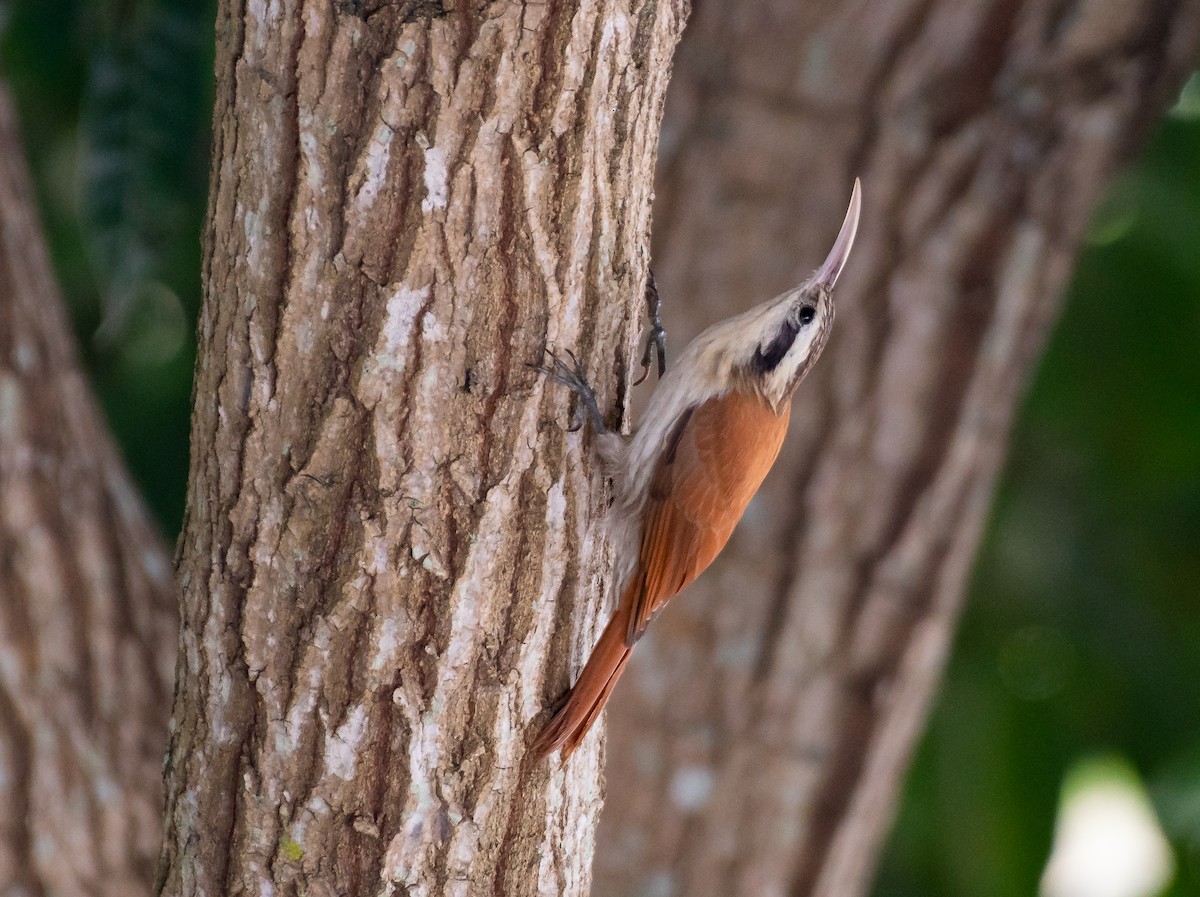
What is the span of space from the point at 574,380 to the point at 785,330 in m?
1.08

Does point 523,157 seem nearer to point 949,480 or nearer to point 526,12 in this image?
point 526,12

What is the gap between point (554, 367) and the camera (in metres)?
1.93

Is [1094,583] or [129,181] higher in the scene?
[129,181]

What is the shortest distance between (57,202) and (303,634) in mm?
3026

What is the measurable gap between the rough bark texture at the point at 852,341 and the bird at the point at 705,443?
45 cm

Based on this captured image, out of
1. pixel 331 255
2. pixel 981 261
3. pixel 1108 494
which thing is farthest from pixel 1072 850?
pixel 331 255

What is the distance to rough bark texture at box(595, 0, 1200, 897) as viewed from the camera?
3.20 meters

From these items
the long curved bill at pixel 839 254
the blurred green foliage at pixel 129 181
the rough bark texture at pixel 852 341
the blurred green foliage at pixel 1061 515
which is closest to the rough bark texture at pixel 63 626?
the blurred green foliage at pixel 129 181

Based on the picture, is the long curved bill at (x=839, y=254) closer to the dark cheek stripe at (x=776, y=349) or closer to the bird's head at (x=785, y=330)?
the bird's head at (x=785, y=330)

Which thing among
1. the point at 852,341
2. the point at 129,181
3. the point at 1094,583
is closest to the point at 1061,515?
the point at 1094,583

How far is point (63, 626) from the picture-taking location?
277 cm

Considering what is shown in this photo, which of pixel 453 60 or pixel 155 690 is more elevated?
pixel 453 60

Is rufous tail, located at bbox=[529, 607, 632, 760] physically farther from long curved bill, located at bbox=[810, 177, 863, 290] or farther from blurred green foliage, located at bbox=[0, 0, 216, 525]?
blurred green foliage, located at bbox=[0, 0, 216, 525]

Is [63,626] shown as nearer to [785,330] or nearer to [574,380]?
[574,380]
